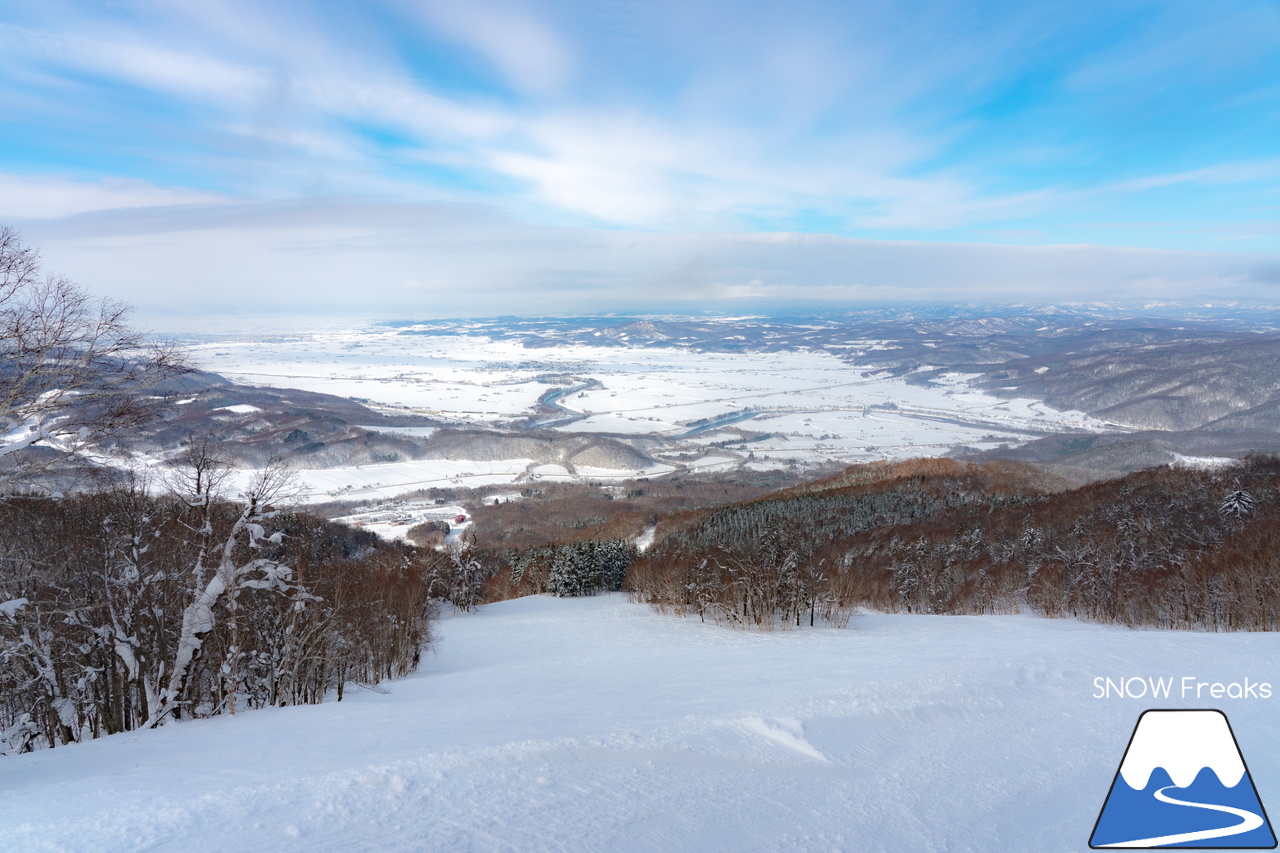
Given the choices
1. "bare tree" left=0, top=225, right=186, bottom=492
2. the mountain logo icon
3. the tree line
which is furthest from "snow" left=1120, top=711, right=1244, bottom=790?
the tree line

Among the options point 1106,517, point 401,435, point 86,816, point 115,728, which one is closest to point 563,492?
point 401,435

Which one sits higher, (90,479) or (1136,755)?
(90,479)

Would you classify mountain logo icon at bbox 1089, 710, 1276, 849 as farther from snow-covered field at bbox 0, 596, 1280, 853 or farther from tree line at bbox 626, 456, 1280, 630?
tree line at bbox 626, 456, 1280, 630

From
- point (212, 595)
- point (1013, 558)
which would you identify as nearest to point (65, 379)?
point (212, 595)

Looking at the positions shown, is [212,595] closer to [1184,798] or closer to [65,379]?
[65,379]

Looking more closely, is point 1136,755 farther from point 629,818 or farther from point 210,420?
point 210,420

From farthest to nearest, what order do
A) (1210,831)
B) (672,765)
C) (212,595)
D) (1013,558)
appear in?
(1013,558), (212,595), (672,765), (1210,831)
